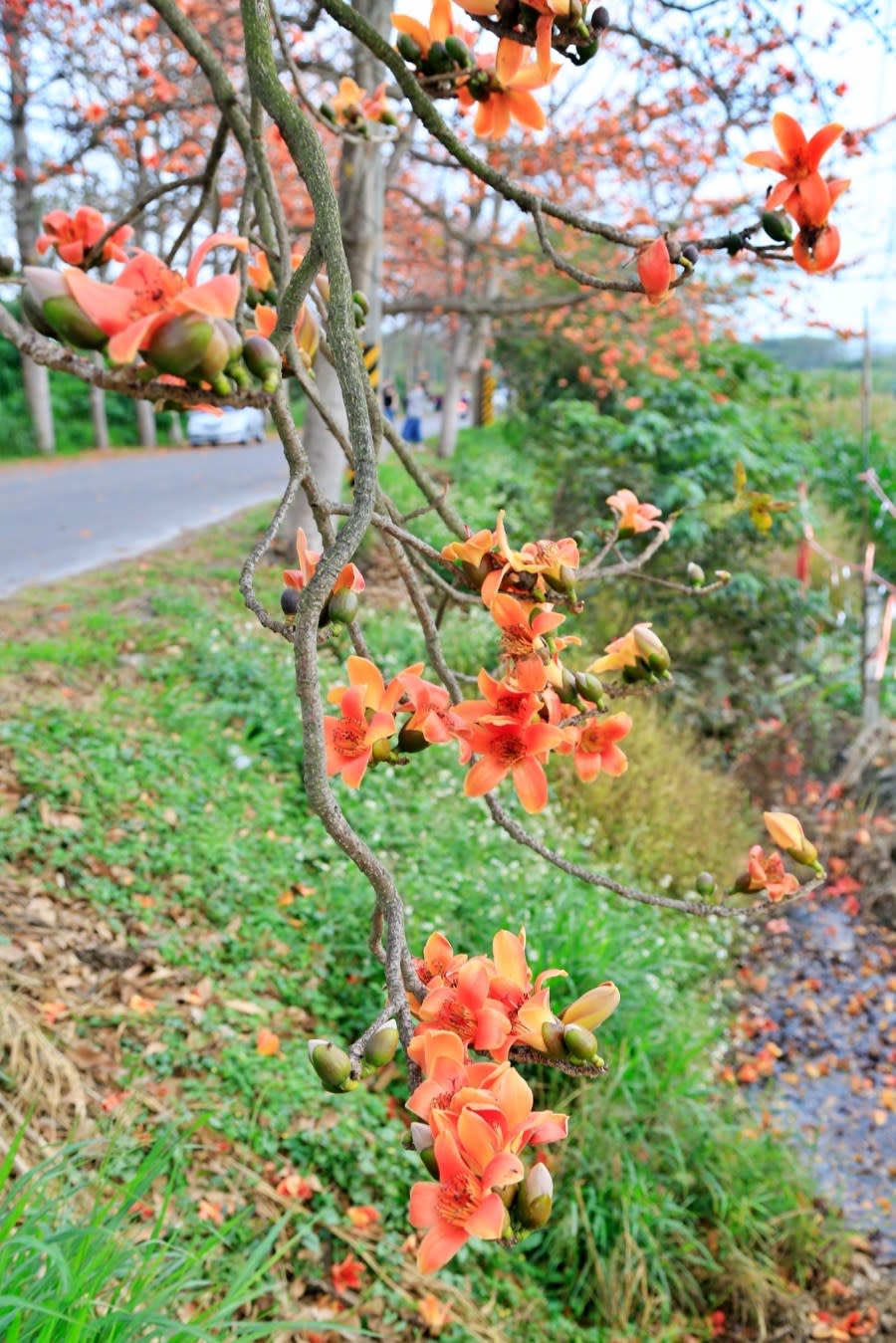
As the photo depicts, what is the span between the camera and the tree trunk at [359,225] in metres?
5.62

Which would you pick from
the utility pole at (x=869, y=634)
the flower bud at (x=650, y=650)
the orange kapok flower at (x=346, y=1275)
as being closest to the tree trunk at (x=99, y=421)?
the utility pole at (x=869, y=634)

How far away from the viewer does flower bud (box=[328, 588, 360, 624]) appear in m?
0.76

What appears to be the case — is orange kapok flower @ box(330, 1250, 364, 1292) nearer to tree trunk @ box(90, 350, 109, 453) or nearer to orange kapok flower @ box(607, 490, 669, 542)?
orange kapok flower @ box(607, 490, 669, 542)

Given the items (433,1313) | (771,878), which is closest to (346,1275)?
(433,1313)

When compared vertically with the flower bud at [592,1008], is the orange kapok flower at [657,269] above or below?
above

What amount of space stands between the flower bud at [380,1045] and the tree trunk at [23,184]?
9343 millimetres

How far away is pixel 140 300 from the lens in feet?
1.85

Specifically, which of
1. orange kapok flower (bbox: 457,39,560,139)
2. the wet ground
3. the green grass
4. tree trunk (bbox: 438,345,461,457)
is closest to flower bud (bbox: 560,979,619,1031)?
orange kapok flower (bbox: 457,39,560,139)

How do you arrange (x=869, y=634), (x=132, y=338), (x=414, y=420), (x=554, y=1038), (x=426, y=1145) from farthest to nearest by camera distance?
(x=414, y=420) < (x=869, y=634) < (x=554, y=1038) < (x=426, y=1145) < (x=132, y=338)

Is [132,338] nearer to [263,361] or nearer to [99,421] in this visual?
[263,361]

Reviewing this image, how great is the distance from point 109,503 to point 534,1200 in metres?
10.7

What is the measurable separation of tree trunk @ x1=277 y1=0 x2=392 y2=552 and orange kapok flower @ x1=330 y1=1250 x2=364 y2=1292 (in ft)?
12.6

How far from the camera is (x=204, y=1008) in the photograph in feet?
9.43

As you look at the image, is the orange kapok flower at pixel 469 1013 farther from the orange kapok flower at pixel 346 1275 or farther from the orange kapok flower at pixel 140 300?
the orange kapok flower at pixel 346 1275
